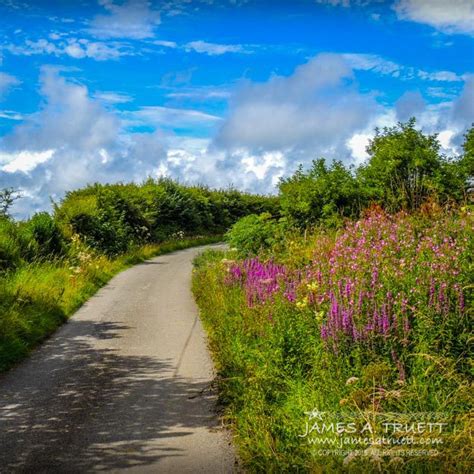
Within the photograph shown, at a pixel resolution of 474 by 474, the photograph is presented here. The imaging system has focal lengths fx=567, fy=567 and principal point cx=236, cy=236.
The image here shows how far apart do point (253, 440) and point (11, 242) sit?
13.8m

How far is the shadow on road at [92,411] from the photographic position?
6.46m

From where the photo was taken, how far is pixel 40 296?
558 inches

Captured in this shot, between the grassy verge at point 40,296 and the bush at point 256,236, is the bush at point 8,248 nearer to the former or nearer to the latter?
the grassy verge at point 40,296

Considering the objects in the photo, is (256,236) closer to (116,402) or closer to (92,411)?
(116,402)

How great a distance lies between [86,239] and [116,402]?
17.5m

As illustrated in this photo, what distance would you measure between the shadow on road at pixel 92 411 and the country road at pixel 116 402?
1 centimetres

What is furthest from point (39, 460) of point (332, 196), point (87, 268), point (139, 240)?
point (139, 240)

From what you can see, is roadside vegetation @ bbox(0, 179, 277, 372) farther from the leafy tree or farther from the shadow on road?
the leafy tree

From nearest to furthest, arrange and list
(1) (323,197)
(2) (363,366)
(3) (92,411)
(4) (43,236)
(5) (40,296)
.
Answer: (2) (363,366)
(3) (92,411)
(5) (40,296)
(1) (323,197)
(4) (43,236)

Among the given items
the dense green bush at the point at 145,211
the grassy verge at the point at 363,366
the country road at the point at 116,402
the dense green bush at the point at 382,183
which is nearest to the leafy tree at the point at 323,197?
the dense green bush at the point at 382,183

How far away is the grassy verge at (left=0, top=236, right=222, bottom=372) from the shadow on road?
2.14ft

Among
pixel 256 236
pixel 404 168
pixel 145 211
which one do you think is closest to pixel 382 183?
pixel 404 168

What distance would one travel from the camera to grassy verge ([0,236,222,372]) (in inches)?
439

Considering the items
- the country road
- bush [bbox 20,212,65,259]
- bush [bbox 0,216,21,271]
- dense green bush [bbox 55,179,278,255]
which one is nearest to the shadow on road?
the country road
